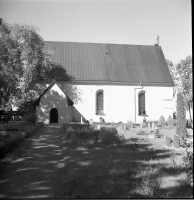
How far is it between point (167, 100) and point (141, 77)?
4.54m

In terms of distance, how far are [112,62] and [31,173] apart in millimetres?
26614

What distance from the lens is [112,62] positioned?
32.6m

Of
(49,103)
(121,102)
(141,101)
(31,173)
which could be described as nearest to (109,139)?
(31,173)

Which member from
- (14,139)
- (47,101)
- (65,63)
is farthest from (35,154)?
(65,63)

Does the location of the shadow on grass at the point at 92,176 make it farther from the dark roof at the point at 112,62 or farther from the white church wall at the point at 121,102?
the dark roof at the point at 112,62

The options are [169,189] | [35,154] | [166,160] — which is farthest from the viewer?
[35,154]

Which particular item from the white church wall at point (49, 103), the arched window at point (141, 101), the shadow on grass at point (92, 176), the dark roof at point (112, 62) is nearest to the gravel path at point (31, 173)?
the shadow on grass at point (92, 176)

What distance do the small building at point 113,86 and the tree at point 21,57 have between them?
2.97 metres

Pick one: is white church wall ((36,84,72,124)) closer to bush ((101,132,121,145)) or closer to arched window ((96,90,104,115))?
arched window ((96,90,104,115))

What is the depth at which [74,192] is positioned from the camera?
550 centimetres

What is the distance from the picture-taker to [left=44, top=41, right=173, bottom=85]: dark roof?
30844 mm

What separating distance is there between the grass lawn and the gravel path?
282 millimetres

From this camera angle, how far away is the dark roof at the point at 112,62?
30.8m

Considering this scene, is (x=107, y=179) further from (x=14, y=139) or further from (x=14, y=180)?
(x=14, y=139)
